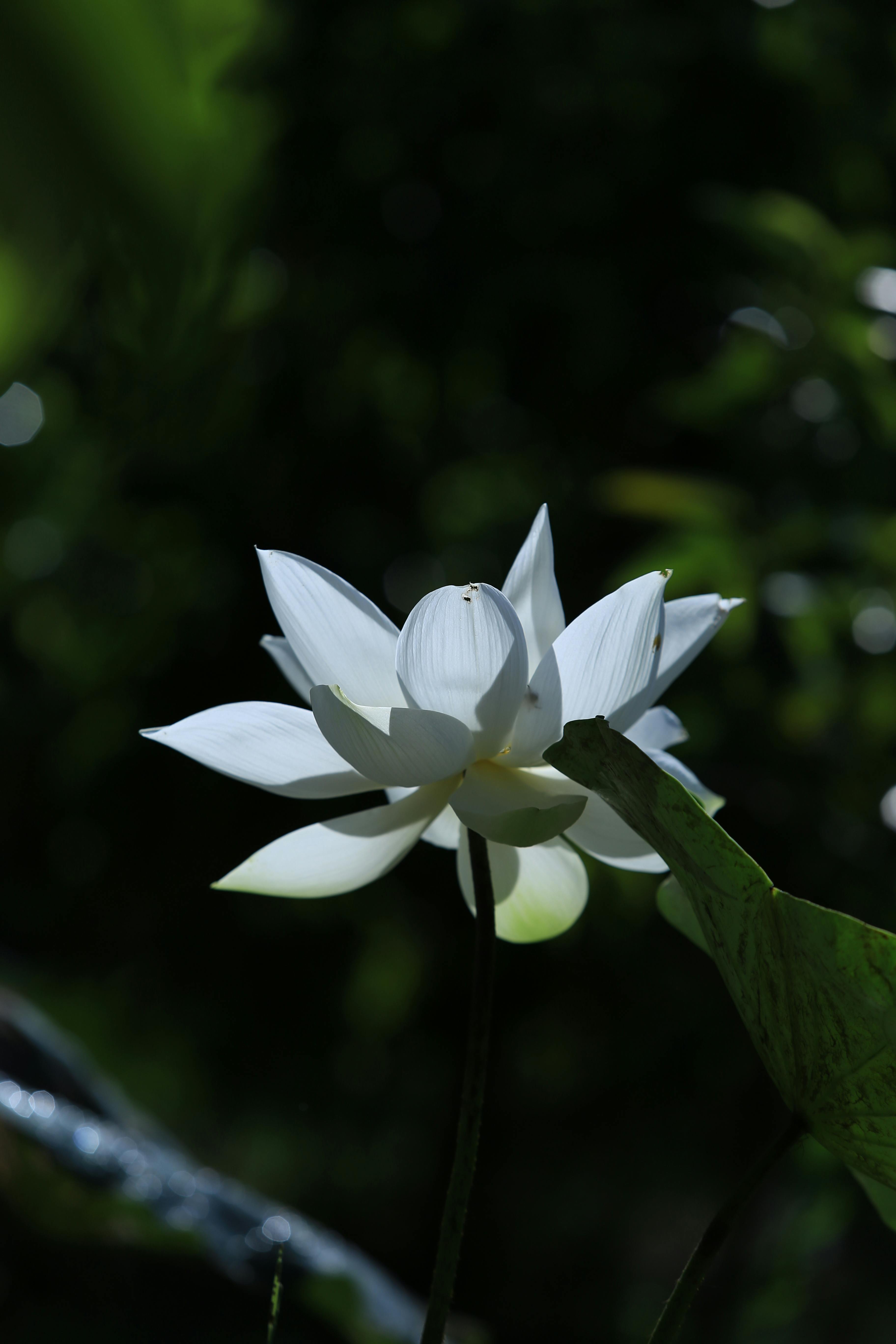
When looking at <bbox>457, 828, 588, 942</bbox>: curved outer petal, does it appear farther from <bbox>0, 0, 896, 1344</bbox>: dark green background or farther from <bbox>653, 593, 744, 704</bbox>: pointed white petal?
<bbox>0, 0, 896, 1344</bbox>: dark green background

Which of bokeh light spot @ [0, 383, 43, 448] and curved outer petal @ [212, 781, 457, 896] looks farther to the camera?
bokeh light spot @ [0, 383, 43, 448]

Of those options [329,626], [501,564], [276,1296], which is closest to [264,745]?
[329,626]

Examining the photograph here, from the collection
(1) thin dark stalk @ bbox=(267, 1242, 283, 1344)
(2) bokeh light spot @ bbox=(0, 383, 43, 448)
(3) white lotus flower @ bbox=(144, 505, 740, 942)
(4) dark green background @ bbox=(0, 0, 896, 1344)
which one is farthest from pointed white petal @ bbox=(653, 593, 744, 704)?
(2) bokeh light spot @ bbox=(0, 383, 43, 448)

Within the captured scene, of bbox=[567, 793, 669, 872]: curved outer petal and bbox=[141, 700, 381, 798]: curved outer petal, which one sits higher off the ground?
bbox=[567, 793, 669, 872]: curved outer petal

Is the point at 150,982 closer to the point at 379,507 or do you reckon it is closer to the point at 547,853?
the point at 379,507

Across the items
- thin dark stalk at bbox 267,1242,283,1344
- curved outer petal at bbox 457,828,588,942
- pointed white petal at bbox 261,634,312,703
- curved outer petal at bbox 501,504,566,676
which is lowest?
thin dark stalk at bbox 267,1242,283,1344

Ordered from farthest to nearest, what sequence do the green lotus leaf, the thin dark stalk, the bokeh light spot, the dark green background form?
the bokeh light spot
the dark green background
the thin dark stalk
the green lotus leaf

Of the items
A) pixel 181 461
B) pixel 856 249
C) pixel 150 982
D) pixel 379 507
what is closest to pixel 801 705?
pixel 856 249

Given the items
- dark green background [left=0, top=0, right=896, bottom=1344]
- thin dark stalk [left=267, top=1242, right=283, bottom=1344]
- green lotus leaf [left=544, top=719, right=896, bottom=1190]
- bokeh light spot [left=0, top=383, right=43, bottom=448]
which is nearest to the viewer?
green lotus leaf [left=544, top=719, right=896, bottom=1190]
